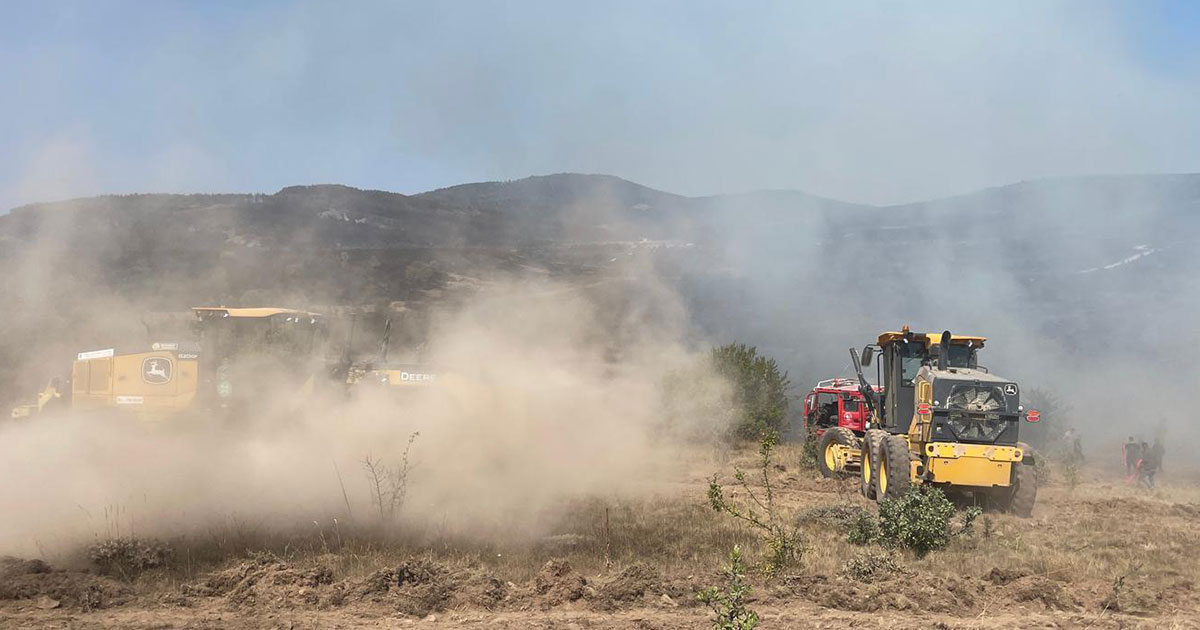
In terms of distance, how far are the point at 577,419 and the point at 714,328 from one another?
115 feet

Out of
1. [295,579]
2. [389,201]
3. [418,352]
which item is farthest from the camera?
[389,201]

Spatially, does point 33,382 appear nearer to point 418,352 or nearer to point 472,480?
point 418,352

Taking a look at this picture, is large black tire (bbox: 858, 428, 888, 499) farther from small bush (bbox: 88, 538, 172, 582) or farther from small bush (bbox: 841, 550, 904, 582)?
small bush (bbox: 88, 538, 172, 582)

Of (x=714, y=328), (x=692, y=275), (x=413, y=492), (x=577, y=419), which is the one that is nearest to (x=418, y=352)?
(x=577, y=419)

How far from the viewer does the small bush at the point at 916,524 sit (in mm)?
11539

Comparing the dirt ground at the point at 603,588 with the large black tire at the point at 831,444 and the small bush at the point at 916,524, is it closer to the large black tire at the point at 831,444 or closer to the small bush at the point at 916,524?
the small bush at the point at 916,524

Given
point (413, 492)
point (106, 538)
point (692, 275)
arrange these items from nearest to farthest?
point (106, 538) → point (413, 492) → point (692, 275)

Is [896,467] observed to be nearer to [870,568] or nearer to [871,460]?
[871,460]

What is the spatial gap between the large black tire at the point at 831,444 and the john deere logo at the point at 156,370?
13.0m

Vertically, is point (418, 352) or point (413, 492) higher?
point (418, 352)

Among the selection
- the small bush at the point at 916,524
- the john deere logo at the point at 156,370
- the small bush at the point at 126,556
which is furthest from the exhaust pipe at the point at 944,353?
the john deere logo at the point at 156,370

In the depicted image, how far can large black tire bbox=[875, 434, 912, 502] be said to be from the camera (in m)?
14.8

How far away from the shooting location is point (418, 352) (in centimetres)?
2092

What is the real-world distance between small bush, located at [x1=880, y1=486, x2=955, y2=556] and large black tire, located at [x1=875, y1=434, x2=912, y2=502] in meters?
2.63
